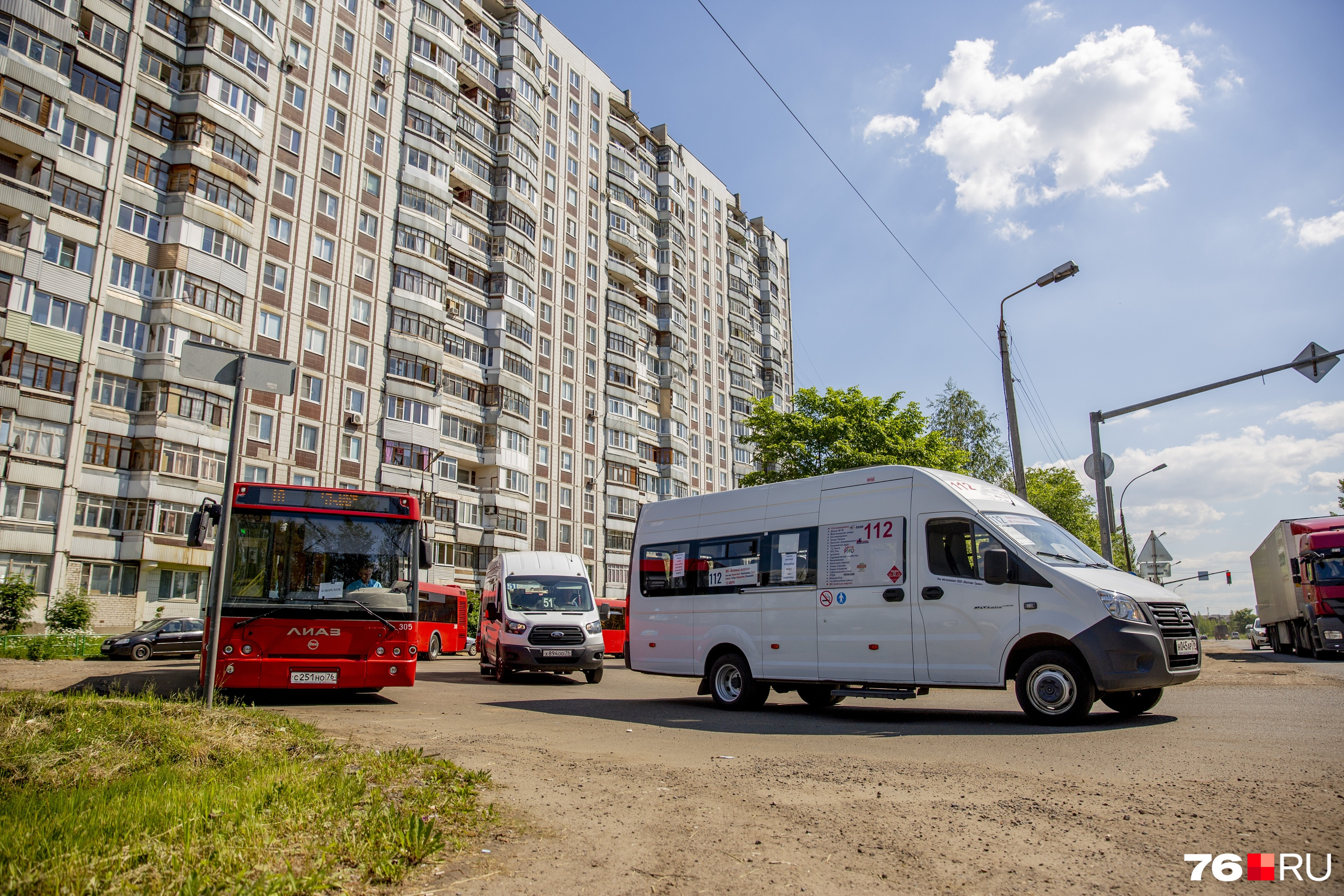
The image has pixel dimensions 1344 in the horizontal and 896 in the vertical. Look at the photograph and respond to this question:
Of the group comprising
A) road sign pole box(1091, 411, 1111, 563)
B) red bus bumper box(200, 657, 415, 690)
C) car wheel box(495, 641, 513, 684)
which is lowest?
car wheel box(495, 641, 513, 684)

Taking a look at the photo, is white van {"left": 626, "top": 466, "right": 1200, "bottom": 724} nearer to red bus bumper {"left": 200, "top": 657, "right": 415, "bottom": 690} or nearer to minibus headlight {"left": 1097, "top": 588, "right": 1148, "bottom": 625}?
minibus headlight {"left": 1097, "top": 588, "right": 1148, "bottom": 625}

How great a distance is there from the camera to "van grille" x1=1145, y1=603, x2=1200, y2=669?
355 inches

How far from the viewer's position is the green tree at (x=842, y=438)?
122ft

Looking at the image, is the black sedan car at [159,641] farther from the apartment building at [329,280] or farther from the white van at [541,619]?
the white van at [541,619]

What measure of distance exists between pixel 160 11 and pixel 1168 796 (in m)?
42.9

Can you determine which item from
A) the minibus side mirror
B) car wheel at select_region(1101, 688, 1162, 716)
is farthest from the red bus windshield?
car wheel at select_region(1101, 688, 1162, 716)

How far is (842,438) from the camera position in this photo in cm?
3781

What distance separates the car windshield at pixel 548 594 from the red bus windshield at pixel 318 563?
274 inches

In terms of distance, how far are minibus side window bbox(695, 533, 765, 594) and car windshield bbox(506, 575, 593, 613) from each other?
722 cm

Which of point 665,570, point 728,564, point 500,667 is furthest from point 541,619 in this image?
point 728,564

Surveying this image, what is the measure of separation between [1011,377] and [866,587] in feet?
36.8

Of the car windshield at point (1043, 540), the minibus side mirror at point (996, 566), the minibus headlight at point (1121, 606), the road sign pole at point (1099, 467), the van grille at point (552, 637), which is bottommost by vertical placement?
the van grille at point (552, 637)

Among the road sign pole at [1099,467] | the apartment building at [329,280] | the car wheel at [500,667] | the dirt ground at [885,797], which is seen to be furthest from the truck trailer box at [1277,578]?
the apartment building at [329,280]

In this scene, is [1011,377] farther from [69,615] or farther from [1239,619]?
[1239,619]
